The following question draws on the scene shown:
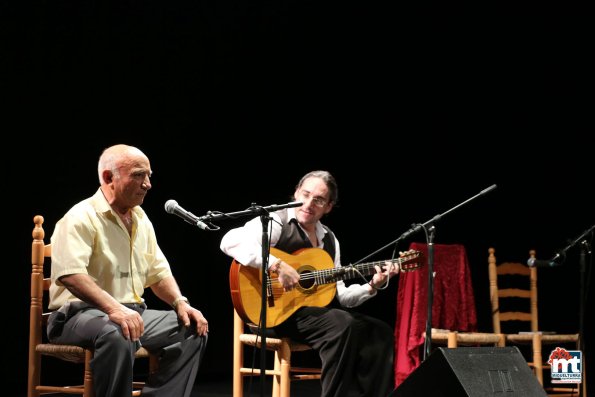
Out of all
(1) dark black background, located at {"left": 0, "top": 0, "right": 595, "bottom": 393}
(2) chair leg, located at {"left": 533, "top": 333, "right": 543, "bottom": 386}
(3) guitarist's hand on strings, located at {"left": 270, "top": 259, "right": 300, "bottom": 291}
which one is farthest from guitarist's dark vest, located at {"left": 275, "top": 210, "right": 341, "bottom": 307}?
(2) chair leg, located at {"left": 533, "top": 333, "right": 543, "bottom": 386}

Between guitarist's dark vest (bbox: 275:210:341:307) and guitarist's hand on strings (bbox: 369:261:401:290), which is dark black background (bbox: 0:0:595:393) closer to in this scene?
guitarist's dark vest (bbox: 275:210:341:307)

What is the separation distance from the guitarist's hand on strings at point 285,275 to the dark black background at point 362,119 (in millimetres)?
1643

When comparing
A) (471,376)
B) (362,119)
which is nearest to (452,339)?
(471,376)

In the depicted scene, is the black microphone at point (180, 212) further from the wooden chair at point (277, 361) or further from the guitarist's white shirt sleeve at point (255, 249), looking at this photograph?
the wooden chair at point (277, 361)

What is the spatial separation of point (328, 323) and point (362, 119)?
105 inches

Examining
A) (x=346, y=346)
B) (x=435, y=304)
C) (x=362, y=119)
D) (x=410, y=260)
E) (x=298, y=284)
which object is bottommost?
(x=346, y=346)

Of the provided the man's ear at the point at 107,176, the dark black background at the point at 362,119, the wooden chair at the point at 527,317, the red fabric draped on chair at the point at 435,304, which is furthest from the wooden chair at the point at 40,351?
the wooden chair at the point at 527,317

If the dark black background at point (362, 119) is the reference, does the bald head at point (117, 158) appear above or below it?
below

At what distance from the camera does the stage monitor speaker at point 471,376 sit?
8.59ft

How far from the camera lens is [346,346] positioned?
3.41m

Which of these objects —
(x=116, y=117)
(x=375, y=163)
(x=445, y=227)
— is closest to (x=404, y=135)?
(x=375, y=163)

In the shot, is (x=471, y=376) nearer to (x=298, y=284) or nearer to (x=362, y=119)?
(x=298, y=284)

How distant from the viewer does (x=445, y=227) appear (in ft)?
19.7

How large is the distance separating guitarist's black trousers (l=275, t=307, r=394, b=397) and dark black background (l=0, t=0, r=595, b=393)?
1.78m
